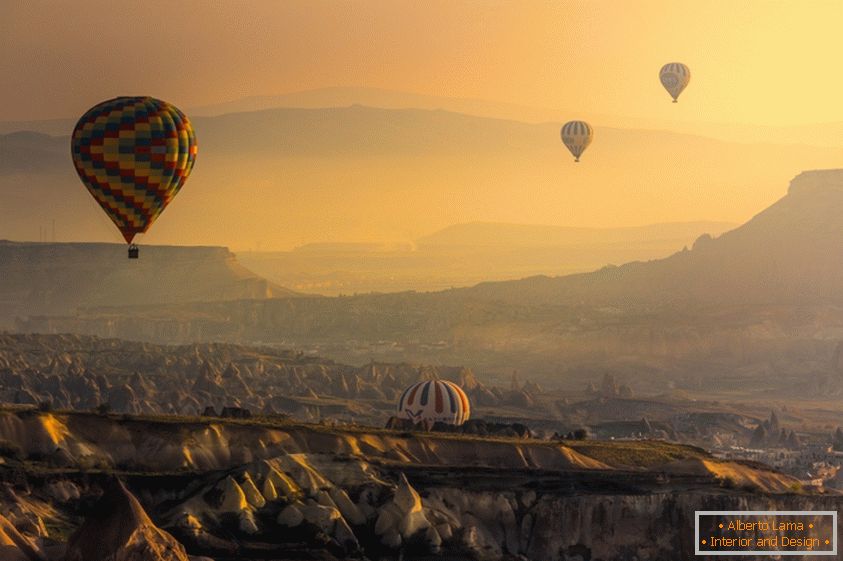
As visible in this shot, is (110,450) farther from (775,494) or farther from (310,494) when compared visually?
(775,494)

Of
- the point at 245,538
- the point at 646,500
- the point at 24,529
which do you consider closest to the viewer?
the point at 24,529

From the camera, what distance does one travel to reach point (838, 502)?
616 feet

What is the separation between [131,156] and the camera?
646 ft

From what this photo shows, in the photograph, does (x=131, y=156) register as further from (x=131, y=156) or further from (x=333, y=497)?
(x=333, y=497)

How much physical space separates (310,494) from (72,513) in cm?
1926

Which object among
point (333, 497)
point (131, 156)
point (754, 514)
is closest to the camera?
point (333, 497)

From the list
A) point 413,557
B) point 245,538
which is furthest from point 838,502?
point 245,538

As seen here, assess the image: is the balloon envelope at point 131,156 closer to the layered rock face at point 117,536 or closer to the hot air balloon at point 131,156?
the hot air balloon at point 131,156

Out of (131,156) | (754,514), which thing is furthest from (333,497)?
(131,156)

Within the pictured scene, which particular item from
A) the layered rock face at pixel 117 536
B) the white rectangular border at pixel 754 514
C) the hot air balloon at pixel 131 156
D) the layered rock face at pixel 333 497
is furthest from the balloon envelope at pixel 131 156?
the layered rock face at pixel 117 536

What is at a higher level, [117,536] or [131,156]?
[131,156]

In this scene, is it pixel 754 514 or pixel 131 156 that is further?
pixel 131 156

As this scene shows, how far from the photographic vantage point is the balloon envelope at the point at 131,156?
197 m

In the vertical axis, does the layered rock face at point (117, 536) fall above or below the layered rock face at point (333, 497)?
below
